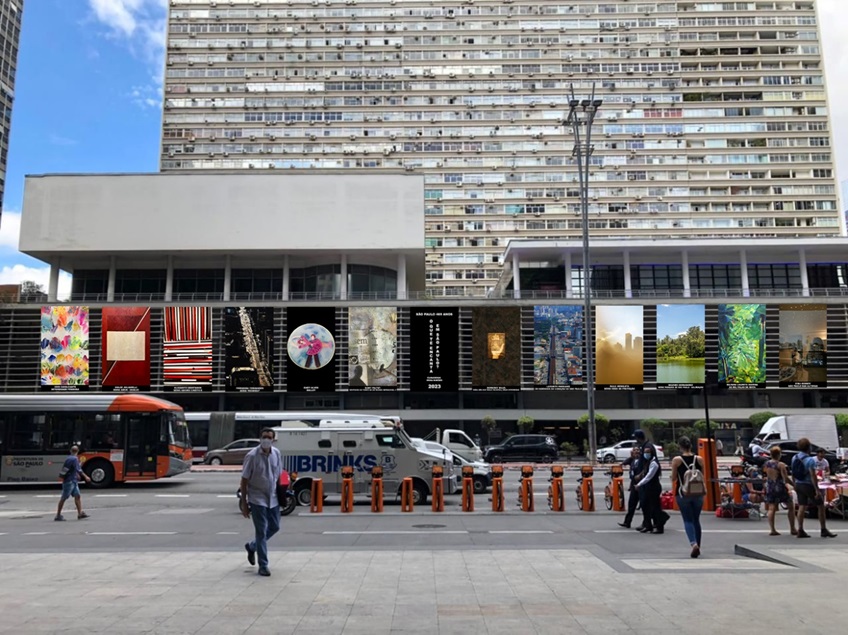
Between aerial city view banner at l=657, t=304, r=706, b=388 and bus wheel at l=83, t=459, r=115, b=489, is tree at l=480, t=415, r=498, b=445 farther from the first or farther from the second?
bus wheel at l=83, t=459, r=115, b=489

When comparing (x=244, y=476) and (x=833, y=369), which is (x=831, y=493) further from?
(x=833, y=369)

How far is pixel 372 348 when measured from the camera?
55781 millimetres

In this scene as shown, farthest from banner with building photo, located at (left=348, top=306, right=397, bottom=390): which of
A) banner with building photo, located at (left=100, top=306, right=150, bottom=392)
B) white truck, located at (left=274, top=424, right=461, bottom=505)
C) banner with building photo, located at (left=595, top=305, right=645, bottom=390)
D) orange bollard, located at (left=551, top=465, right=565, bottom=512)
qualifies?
orange bollard, located at (left=551, top=465, right=565, bottom=512)

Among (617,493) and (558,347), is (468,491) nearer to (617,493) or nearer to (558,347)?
(617,493)

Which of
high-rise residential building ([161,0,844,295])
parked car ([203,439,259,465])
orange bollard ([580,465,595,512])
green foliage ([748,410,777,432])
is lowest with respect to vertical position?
parked car ([203,439,259,465])

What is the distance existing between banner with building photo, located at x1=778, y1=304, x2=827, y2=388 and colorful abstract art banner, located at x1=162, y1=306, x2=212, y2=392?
150 feet

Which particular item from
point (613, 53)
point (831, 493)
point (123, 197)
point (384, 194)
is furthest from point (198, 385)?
point (613, 53)

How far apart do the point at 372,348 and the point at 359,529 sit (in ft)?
136

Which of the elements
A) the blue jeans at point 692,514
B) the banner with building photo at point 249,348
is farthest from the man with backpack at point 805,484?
the banner with building photo at point 249,348

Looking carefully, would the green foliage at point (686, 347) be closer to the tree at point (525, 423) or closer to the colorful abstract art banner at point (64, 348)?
the tree at point (525, 423)

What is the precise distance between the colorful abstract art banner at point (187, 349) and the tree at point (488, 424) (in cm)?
2170

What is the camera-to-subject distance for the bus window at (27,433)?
24438 mm

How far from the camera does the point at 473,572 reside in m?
9.27

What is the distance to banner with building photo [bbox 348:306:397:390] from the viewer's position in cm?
5534
